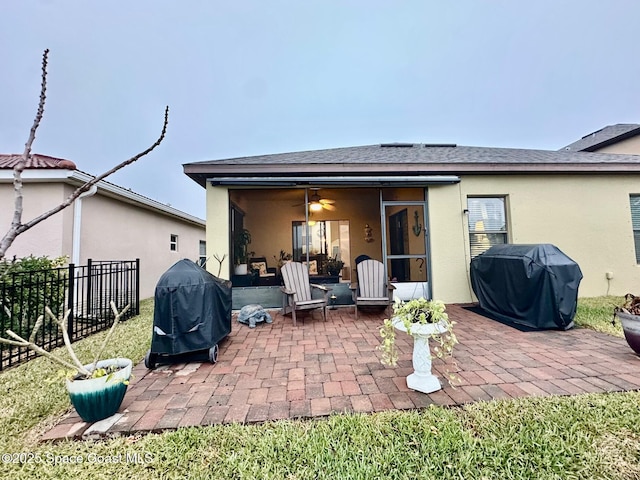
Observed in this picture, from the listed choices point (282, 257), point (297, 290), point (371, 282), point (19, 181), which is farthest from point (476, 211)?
point (19, 181)

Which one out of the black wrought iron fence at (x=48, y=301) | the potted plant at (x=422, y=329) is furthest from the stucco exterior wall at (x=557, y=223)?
the black wrought iron fence at (x=48, y=301)

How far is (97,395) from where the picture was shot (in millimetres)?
1816

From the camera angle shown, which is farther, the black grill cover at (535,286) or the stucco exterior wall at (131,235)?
the stucco exterior wall at (131,235)

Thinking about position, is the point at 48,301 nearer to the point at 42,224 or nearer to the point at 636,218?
the point at 42,224

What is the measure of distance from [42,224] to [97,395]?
194 inches

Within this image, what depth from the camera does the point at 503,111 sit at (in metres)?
14.0

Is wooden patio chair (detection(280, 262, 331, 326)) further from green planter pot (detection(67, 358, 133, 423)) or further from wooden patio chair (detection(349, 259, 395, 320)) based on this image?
green planter pot (detection(67, 358, 133, 423))

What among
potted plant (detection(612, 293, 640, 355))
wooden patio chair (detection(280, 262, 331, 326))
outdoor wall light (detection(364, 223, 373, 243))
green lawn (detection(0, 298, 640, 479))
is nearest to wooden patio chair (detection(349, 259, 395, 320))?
wooden patio chair (detection(280, 262, 331, 326))

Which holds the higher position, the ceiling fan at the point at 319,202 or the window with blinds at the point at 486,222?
the ceiling fan at the point at 319,202

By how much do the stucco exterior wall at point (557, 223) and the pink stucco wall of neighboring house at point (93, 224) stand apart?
22.7 ft

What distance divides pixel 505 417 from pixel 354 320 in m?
2.77

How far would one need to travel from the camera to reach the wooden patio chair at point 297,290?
446 cm

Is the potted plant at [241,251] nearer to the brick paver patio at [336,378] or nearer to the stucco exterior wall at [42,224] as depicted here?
the brick paver patio at [336,378]

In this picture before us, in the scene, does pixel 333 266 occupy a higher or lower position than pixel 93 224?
lower
